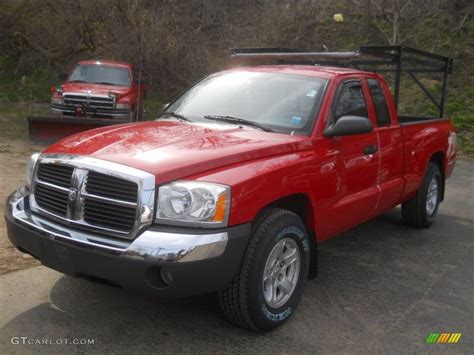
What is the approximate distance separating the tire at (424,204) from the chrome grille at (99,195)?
413 cm

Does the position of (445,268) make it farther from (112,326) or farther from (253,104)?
(112,326)

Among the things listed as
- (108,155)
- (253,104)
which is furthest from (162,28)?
(108,155)

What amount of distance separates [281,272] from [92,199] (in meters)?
1.40

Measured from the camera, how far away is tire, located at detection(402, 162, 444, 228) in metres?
6.27

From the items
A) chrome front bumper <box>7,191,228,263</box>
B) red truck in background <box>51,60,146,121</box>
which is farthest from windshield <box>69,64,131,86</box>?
chrome front bumper <box>7,191,228,263</box>

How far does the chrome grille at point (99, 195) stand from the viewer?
3098mm

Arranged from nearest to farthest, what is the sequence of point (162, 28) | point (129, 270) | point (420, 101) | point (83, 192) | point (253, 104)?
point (129, 270) < point (83, 192) < point (253, 104) < point (420, 101) < point (162, 28)

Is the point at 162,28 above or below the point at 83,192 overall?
above

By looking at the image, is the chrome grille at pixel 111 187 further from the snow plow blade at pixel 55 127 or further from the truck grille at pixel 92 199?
the snow plow blade at pixel 55 127

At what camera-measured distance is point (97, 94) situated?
12438 mm

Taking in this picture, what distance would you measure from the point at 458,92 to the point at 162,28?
9842mm

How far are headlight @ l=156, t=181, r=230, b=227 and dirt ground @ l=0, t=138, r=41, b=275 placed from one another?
78.0 inches

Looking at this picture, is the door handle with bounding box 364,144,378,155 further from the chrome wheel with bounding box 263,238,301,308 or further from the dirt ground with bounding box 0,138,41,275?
the dirt ground with bounding box 0,138,41,275

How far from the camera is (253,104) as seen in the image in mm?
4484
